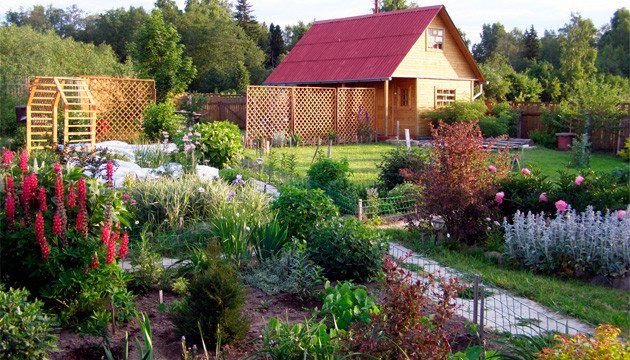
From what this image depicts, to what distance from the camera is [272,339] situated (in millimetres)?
3277

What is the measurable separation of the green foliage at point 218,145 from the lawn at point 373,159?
1.14m

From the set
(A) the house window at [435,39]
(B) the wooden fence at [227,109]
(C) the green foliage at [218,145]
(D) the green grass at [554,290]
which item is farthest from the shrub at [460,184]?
(B) the wooden fence at [227,109]

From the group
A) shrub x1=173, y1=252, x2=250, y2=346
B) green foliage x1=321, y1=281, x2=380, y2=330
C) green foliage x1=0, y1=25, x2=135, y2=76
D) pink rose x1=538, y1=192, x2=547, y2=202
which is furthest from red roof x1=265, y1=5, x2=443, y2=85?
shrub x1=173, y1=252, x2=250, y2=346

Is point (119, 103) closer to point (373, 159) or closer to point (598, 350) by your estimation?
point (373, 159)

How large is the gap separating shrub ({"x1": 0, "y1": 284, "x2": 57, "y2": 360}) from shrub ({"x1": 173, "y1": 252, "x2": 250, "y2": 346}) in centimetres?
81

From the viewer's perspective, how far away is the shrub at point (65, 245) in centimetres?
366

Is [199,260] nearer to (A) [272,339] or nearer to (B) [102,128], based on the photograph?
(A) [272,339]

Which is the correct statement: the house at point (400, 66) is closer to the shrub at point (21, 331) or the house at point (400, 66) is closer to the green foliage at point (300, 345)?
the green foliage at point (300, 345)

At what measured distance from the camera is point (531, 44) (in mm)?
47719

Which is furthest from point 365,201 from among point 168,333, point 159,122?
point 159,122

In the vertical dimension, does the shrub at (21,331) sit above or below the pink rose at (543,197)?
below

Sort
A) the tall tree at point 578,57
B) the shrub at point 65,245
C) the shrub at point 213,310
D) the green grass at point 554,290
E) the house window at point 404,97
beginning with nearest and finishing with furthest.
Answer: the shrub at point 213,310 → the shrub at point 65,245 → the green grass at point 554,290 → the house window at point 404,97 → the tall tree at point 578,57

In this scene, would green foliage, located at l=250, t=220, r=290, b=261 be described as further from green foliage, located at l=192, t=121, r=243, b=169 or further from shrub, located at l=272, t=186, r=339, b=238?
green foliage, located at l=192, t=121, r=243, b=169

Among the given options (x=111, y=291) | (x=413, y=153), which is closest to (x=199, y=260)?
(x=111, y=291)
